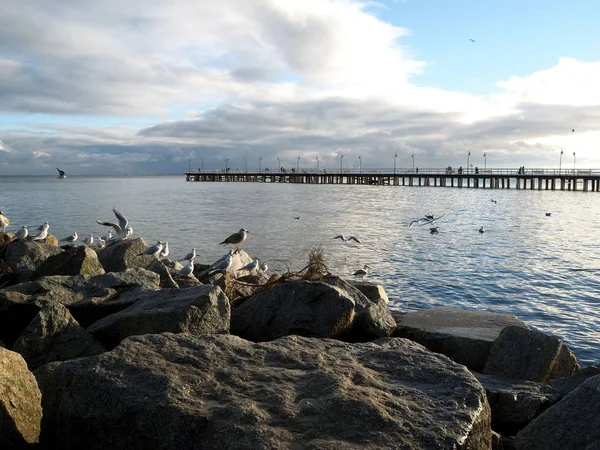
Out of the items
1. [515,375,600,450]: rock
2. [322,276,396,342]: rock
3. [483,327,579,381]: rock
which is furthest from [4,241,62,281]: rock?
[515,375,600,450]: rock

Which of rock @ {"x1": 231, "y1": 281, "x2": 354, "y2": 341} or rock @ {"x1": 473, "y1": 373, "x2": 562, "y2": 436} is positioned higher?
rock @ {"x1": 231, "y1": 281, "x2": 354, "y2": 341}

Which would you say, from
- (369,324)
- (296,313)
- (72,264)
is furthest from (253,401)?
(72,264)

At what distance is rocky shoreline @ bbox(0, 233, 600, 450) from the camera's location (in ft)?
11.6

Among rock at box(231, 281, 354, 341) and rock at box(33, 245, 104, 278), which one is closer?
rock at box(231, 281, 354, 341)

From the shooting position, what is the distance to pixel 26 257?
11.0m

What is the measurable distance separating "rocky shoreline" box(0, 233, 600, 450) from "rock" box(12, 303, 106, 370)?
0.04ft

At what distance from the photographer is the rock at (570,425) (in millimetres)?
4418

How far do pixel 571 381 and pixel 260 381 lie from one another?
418cm

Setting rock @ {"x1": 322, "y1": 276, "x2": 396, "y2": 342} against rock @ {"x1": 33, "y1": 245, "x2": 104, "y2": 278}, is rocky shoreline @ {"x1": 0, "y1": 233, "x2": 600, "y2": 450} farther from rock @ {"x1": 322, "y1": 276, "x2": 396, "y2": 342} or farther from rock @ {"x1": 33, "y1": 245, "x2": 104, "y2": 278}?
rock @ {"x1": 33, "y1": 245, "x2": 104, "y2": 278}

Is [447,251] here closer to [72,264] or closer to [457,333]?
[457,333]

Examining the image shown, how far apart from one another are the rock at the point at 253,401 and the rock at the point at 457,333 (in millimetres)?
3412

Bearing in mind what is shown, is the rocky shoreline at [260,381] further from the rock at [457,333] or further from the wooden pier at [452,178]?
the wooden pier at [452,178]

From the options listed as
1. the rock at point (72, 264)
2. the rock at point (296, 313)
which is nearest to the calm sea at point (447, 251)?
the rock at point (296, 313)

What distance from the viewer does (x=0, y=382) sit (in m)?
3.82
